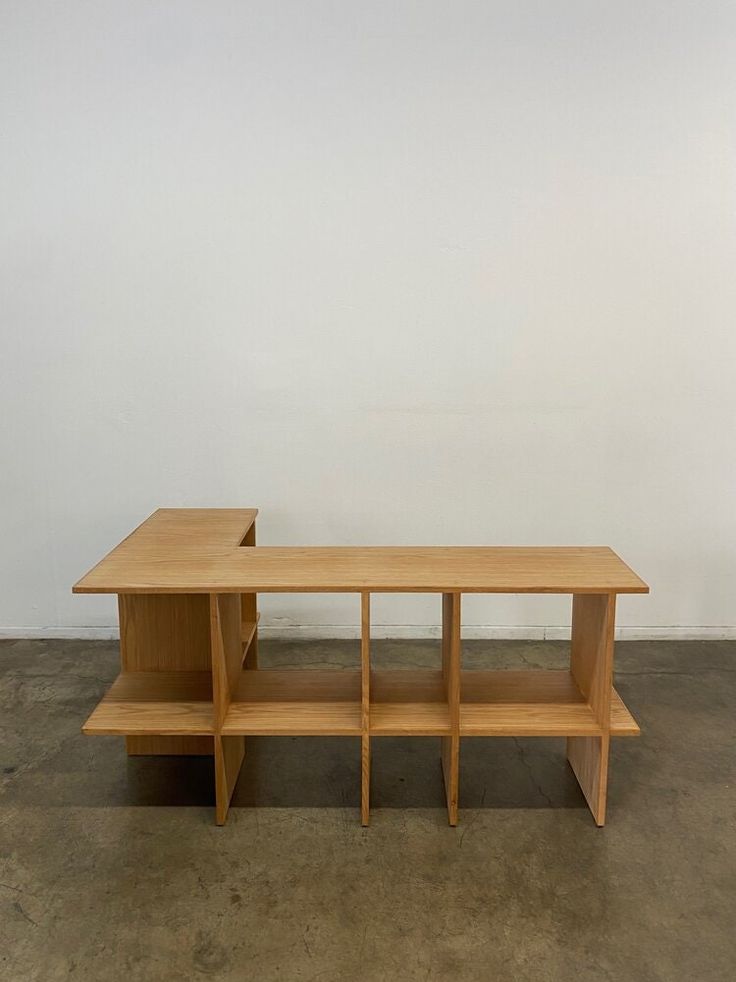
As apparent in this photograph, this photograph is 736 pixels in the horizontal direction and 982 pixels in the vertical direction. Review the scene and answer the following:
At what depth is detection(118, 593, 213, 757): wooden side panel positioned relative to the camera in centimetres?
265

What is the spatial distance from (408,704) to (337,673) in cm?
33

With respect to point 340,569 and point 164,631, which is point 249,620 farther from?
point 340,569

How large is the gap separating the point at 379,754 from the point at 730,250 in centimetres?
272

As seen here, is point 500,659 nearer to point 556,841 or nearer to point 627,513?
point 627,513

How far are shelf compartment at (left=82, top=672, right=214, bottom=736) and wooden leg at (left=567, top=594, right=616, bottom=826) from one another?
1.18 meters

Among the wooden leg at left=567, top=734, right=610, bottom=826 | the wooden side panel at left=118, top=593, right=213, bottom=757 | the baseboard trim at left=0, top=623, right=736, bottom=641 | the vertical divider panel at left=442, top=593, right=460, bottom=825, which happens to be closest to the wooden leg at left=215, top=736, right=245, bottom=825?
the wooden side panel at left=118, top=593, right=213, bottom=757

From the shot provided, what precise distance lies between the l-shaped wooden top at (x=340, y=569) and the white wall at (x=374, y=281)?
1.09 m

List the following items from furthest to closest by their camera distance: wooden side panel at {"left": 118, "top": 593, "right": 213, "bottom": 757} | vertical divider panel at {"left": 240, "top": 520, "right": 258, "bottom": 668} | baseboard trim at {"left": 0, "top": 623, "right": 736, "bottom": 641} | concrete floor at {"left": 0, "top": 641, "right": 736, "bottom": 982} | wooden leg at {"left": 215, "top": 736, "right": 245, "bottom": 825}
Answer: baseboard trim at {"left": 0, "top": 623, "right": 736, "bottom": 641}, vertical divider panel at {"left": 240, "top": 520, "right": 258, "bottom": 668}, wooden side panel at {"left": 118, "top": 593, "right": 213, "bottom": 757}, wooden leg at {"left": 215, "top": 736, "right": 245, "bottom": 825}, concrete floor at {"left": 0, "top": 641, "right": 736, "bottom": 982}

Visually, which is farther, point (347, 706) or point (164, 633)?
point (164, 633)

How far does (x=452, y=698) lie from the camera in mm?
2268

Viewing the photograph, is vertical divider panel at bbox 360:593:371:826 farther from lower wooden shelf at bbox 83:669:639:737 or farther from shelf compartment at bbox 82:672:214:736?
shelf compartment at bbox 82:672:214:736

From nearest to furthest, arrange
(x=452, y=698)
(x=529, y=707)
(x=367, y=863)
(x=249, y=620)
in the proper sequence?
(x=367, y=863) < (x=452, y=698) < (x=529, y=707) < (x=249, y=620)

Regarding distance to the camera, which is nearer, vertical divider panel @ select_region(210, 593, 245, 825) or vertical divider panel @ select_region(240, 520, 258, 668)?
vertical divider panel @ select_region(210, 593, 245, 825)

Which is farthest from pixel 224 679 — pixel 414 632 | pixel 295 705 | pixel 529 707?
pixel 414 632
